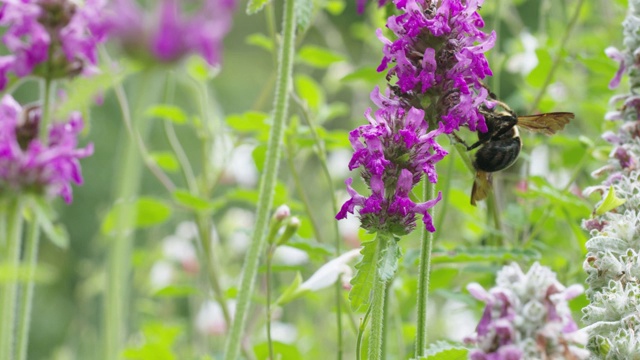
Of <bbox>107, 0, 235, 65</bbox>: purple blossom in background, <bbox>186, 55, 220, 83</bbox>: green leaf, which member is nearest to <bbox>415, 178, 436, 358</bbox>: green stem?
<bbox>107, 0, 235, 65</bbox>: purple blossom in background

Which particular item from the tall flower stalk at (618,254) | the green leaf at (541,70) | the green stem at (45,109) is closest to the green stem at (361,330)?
the tall flower stalk at (618,254)

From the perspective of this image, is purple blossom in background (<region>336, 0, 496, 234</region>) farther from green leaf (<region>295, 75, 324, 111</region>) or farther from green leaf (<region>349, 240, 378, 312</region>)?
green leaf (<region>295, 75, 324, 111</region>)

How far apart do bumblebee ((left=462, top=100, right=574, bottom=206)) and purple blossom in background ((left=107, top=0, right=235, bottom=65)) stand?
47 cm

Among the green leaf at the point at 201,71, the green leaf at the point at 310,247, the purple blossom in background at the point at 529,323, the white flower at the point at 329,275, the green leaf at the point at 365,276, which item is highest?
the green leaf at the point at 201,71

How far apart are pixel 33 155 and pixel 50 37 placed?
0.22 m

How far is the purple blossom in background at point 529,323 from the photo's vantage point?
0.83 meters

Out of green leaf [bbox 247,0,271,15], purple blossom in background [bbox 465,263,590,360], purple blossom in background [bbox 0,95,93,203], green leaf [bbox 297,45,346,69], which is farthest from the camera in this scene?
green leaf [bbox 297,45,346,69]

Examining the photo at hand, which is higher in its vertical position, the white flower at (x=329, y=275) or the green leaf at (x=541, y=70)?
the green leaf at (x=541, y=70)

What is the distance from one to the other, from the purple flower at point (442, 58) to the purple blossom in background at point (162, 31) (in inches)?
8.8

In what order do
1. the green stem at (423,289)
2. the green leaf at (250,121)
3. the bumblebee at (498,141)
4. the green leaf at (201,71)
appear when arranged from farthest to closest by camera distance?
the green leaf at (201,71) < the green leaf at (250,121) < the bumblebee at (498,141) < the green stem at (423,289)

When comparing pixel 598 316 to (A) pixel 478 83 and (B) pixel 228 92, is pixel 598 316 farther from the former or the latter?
(B) pixel 228 92

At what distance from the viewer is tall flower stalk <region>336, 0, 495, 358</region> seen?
1.08 meters

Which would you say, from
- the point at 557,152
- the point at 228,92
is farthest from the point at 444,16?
the point at 228,92

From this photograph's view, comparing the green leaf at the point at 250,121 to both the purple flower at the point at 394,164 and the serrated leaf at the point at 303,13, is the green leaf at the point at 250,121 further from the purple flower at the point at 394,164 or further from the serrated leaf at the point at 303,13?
the purple flower at the point at 394,164
